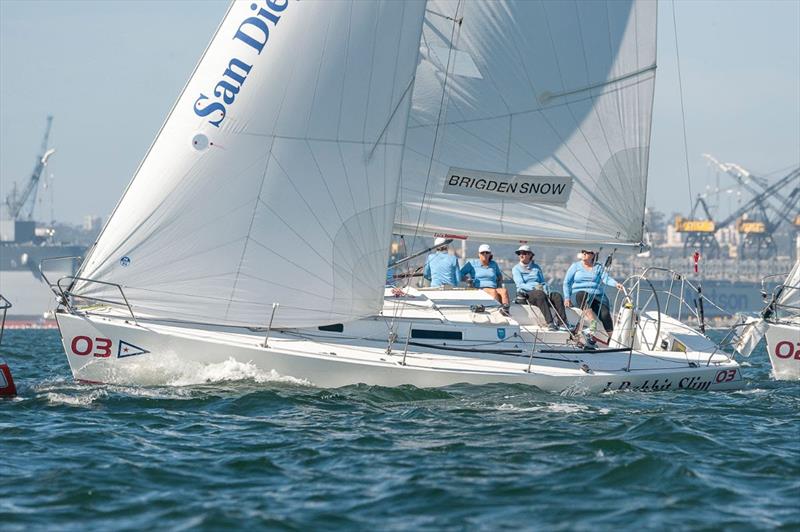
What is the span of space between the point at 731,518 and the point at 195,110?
22.5 ft

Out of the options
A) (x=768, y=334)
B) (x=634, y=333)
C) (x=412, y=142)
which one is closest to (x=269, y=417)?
(x=412, y=142)

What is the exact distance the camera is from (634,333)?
1346 centimetres

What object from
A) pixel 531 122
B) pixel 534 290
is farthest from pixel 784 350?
pixel 531 122

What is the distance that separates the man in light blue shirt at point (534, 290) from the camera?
1380cm

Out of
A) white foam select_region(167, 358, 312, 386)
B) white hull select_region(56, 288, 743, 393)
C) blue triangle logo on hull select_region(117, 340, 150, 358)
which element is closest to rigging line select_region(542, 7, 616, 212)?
white hull select_region(56, 288, 743, 393)

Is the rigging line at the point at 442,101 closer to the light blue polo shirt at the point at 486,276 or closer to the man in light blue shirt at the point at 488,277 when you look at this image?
the man in light blue shirt at the point at 488,277

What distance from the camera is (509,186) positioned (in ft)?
42.8

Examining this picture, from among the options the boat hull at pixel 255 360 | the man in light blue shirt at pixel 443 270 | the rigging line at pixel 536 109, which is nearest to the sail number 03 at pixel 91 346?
the boat hull at pixel 255 360

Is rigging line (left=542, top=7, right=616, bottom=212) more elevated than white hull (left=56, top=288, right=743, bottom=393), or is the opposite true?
rigging line (left=542, top=7, right=616, bottom=212)

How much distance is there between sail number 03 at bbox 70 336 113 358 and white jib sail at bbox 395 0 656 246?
3349mm

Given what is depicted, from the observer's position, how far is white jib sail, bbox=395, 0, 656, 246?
12656 millimetres

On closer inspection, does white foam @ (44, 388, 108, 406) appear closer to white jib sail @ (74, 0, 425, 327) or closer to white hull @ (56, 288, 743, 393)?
white hull @ (56, 288, 743, 393)

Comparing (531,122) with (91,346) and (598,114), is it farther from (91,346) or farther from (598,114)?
(91,346)

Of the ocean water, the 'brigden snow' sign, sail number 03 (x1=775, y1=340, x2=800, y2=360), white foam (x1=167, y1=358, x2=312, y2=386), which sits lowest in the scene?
the ocean water
